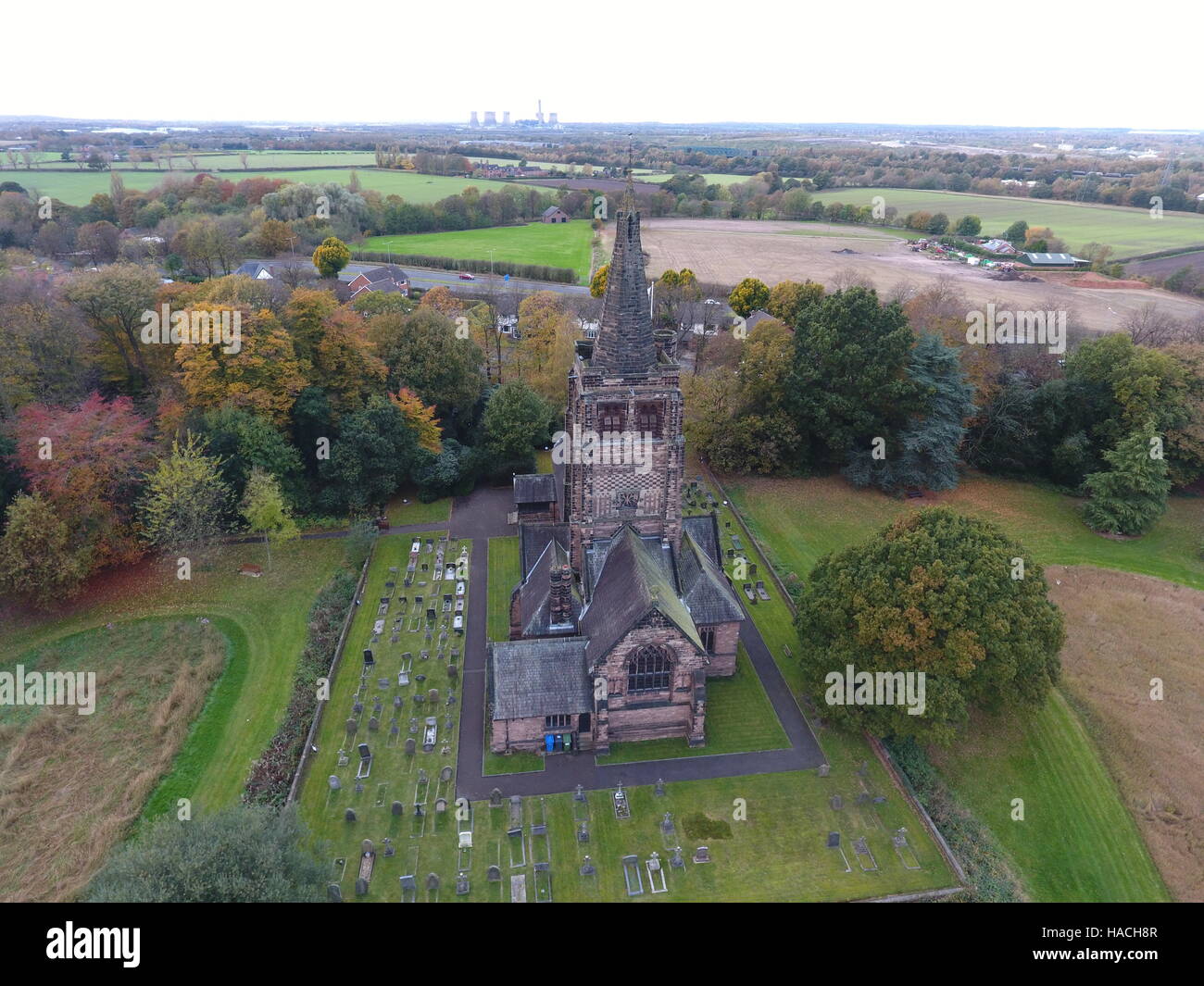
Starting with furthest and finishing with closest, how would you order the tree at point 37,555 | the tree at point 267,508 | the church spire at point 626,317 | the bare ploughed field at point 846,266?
1. the bare ploughed field at point 846,266
2. the tree at point 267,508
3. the tree at point 37,555
4. the church spire at point 626,317

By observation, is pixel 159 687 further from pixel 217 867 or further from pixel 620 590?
pixel 620 590

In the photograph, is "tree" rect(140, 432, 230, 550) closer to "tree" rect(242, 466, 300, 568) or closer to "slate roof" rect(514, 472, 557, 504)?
"tree" rect(242, 466, 300, 568)

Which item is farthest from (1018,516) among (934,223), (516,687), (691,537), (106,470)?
(934,223)

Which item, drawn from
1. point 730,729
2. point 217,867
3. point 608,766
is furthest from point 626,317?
point 217,867

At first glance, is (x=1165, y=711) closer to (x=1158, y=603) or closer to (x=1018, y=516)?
(x=1158, y=603)

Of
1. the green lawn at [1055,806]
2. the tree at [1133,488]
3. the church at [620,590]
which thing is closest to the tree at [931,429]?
the tree at [1133,488]

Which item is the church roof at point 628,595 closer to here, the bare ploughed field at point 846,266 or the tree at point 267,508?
the tree at point 267,508
